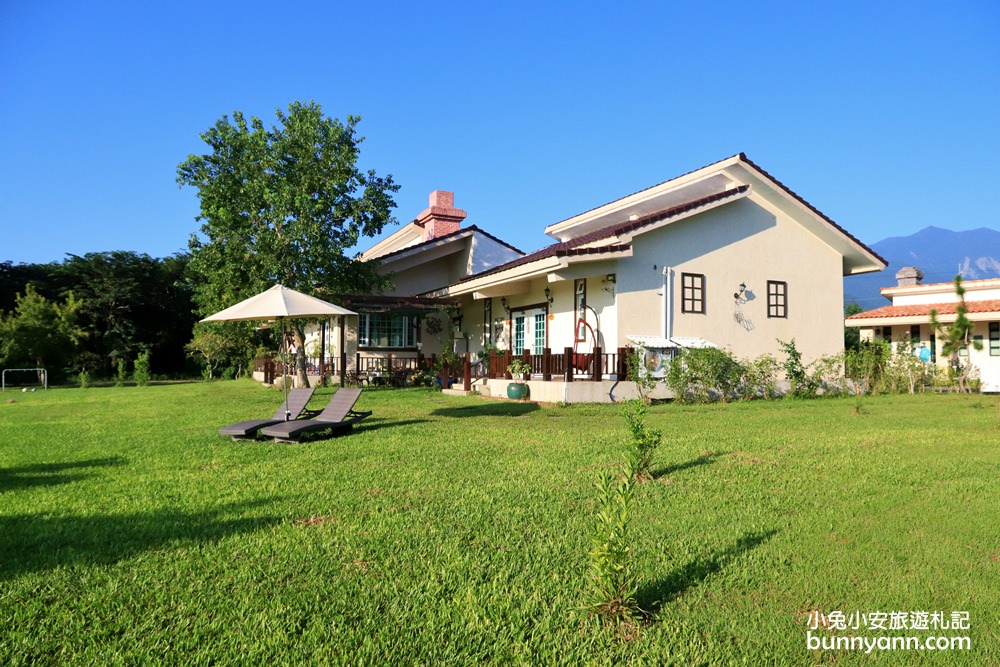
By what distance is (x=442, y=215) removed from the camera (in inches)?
966

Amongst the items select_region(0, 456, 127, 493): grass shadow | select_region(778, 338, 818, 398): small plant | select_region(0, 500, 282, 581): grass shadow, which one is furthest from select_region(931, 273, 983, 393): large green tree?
select_region(0, 456, 127, 493): grass shadow

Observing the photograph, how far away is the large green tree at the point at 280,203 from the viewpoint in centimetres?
1736

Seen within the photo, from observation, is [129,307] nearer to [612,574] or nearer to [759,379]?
[759,379]

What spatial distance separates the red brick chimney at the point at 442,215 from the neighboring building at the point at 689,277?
5305mm

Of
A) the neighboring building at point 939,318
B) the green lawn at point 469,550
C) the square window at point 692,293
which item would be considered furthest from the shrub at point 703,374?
the neighboring building at point 939,318

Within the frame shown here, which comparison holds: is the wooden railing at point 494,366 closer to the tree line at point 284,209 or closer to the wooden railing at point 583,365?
the wooden railing at point 583,365

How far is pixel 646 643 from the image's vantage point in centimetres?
304

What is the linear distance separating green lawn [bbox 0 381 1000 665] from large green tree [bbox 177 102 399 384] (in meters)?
9.83

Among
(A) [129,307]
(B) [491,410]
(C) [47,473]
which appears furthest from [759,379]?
(A) [129,307]

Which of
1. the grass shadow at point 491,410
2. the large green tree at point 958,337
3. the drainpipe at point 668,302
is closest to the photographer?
the grass shadow at point 491,410

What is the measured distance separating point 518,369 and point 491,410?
295 centimetres

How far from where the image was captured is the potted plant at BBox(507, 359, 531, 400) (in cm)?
1543

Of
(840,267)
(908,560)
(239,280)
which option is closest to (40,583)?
(908,560)

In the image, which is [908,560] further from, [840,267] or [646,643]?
[840,267]
